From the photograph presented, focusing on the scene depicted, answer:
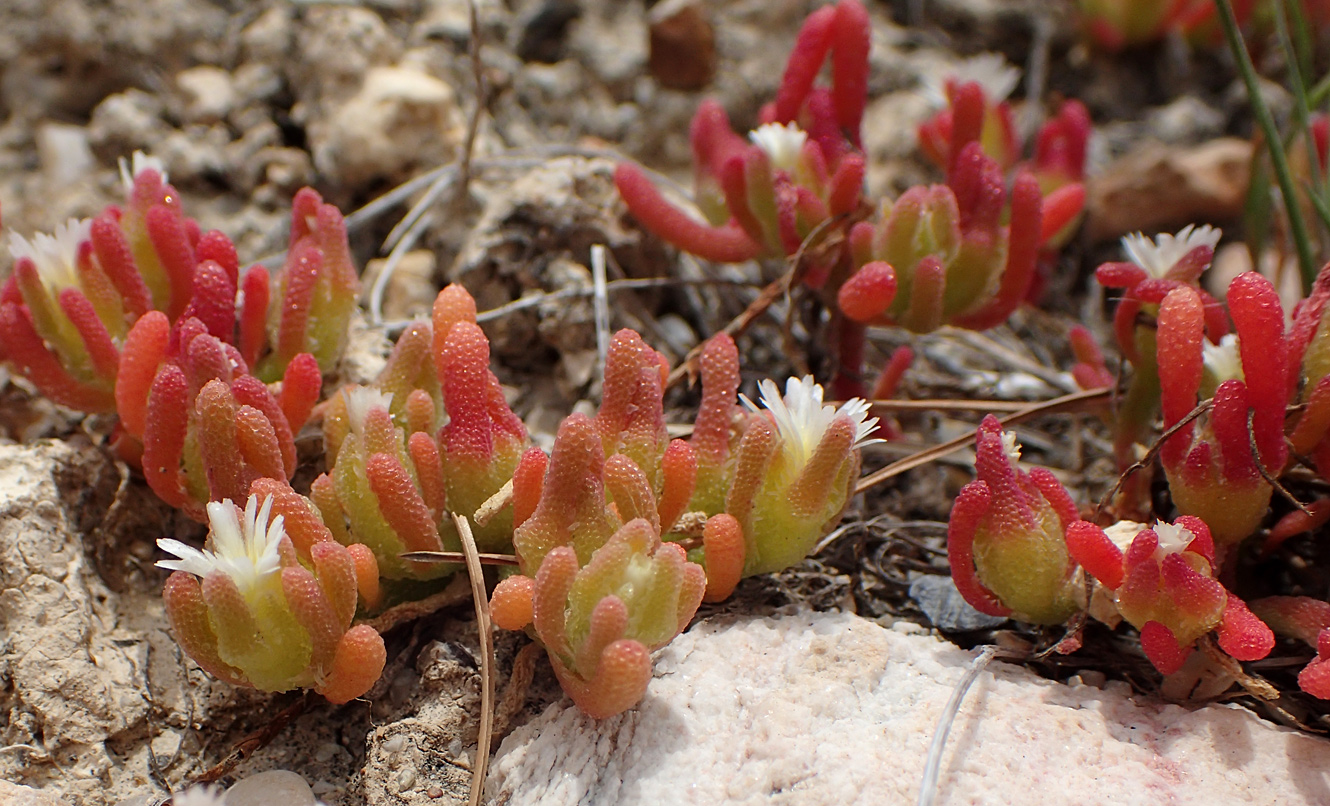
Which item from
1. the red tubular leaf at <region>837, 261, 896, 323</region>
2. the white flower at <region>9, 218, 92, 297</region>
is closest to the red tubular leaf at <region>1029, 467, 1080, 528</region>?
the red tubular leaf at <region>837, 261, 896, 323</region>

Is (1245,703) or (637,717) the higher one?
(637,717)

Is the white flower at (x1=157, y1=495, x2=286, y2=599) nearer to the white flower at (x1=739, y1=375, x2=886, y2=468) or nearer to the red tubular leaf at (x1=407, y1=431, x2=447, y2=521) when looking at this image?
the red tubular leaf at (x1=407, y1=431, x2=447, y2=521)

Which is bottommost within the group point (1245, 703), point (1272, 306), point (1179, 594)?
point (1245, 703)

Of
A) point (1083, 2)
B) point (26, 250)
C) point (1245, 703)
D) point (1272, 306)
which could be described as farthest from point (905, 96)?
point (26, 250)

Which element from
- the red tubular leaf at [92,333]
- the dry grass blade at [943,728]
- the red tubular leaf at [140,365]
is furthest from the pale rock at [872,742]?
the red tubular leaf at [92,333]

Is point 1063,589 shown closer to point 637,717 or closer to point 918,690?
point 918,690

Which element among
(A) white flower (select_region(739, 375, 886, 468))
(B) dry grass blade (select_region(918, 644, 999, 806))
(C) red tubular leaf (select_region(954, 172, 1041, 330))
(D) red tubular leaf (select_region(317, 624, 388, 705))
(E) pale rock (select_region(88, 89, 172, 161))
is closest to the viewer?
(B) dry grass blade (select_region(918, 644, 999, 806))

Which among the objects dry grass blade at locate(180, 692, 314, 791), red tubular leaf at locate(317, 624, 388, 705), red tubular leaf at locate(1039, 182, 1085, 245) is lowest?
dry grass blade at locate(180, 692, 314, 791)

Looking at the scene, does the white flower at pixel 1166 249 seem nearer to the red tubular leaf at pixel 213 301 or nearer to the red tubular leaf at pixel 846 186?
the red tubular leaf at pixel 846 186
